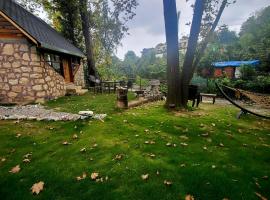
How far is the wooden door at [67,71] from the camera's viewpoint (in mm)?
15734

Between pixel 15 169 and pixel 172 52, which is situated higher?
pixel 172 52

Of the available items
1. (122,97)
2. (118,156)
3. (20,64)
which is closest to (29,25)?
(20,64)

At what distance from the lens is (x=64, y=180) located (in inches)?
147

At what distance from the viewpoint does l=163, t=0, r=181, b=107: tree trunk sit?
8.31 metres

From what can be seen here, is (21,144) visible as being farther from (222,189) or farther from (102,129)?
(222,189)

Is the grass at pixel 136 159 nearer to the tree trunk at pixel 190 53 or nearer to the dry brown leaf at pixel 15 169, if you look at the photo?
the dry brown leaf at pixel 15 169

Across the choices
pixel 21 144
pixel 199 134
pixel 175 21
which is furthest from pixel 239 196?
pixel 175 21

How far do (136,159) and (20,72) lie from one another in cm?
879

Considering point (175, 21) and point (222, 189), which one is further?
point (175, 21)

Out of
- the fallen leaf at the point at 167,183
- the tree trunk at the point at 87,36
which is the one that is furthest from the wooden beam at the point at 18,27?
the tree trunk at the point at 87,36

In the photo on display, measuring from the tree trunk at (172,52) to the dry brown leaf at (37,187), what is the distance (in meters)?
6.22

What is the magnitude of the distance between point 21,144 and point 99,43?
2417 centimetres

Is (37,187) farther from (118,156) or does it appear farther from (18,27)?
(18,27)

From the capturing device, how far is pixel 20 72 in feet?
34.7
